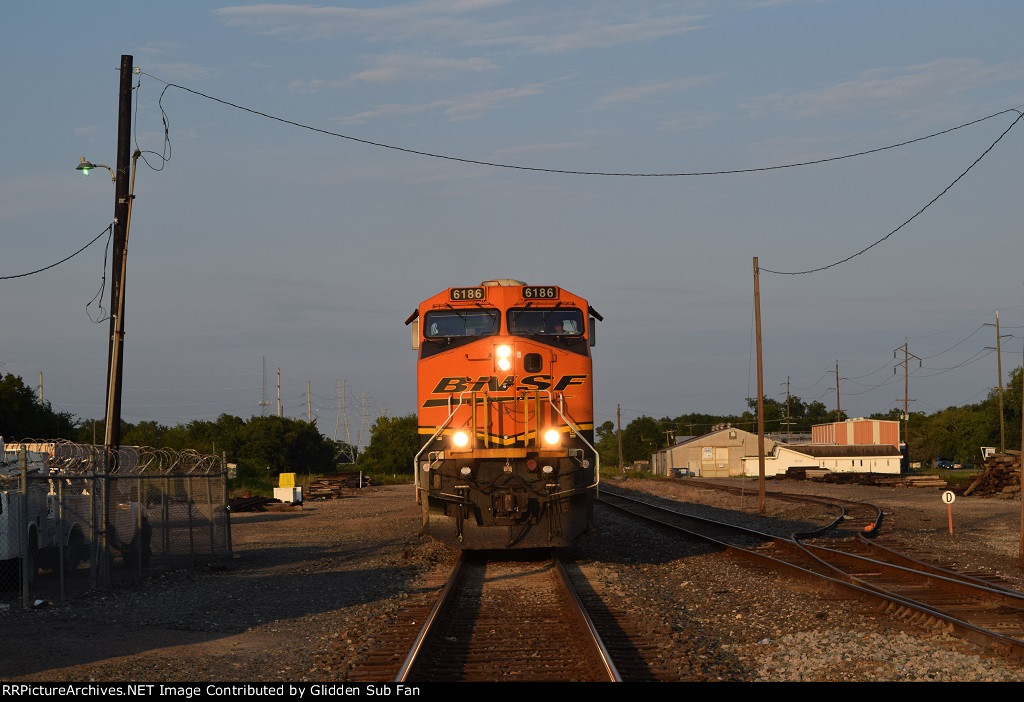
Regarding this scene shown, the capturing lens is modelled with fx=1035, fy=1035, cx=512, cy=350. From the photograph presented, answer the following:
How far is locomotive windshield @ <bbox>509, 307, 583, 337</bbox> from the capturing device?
1725 cm

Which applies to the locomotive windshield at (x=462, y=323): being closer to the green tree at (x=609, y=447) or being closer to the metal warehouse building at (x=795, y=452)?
the metal warehouse building at (x=795, y=452)

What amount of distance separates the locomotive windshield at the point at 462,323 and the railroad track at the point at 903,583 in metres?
6.02

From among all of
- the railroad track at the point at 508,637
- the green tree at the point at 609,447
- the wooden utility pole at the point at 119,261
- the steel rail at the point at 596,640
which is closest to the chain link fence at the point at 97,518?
the wooden utility pole at the point at 119,261

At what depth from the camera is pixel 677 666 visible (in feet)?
29.9

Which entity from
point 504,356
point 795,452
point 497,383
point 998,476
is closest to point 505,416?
point 497,383

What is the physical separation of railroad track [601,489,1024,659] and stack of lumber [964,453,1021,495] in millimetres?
19032

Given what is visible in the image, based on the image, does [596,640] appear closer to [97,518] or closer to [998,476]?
[97,518]

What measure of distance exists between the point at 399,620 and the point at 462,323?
6.55 metres

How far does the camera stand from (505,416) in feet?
55.2

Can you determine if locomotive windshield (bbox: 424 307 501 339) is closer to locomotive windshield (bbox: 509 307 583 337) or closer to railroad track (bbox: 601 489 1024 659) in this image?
locomotive windshield (bbox: 509 307 583 337)

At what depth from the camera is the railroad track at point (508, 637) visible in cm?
888
